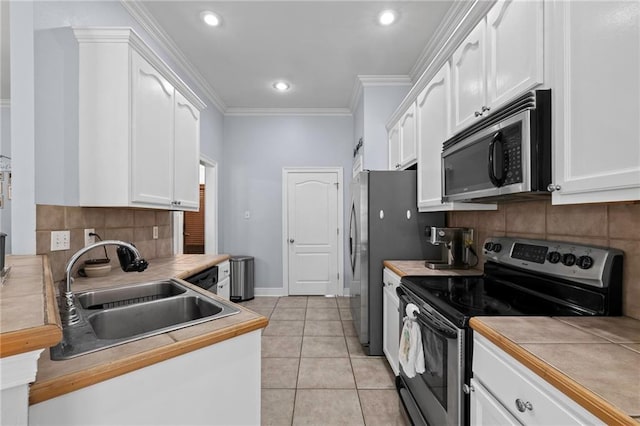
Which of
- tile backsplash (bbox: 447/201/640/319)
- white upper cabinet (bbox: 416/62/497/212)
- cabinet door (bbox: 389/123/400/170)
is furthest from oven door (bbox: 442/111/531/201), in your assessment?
cabinet door (bbox: 389/123/400/170)

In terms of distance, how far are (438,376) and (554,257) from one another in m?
0.76

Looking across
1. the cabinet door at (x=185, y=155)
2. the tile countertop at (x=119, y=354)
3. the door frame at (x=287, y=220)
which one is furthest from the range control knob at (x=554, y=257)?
the door frame at (x=287, y=220)

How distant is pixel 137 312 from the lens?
1.35 metres

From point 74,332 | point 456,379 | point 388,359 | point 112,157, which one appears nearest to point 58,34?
point 112,157

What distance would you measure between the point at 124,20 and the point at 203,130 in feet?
4.99

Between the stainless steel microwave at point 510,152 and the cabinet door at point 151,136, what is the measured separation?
1.94 metres

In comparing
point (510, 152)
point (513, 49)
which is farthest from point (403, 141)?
point (510, 152)

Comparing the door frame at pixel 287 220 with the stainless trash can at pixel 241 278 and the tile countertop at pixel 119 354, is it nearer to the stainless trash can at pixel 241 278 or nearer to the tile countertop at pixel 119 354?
the stainless trash can at pixel 241 278

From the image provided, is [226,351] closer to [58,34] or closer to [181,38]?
[58,34]

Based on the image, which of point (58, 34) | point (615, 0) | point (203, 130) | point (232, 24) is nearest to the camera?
point (615, 0)

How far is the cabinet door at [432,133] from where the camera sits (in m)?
1.98

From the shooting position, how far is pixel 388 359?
2381 mm

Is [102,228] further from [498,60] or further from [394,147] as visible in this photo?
[394,147]

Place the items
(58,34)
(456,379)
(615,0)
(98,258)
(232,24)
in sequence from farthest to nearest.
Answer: (232,24) < (98,258) < (58,34) < (456,379) < (615,0)
